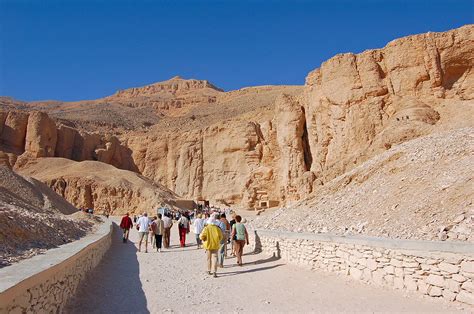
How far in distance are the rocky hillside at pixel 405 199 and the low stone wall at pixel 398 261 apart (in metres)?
2.01

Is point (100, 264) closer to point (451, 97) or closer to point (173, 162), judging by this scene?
point (451, 97)

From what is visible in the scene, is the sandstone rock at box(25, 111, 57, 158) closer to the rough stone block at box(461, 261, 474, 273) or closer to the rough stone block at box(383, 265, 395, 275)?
the rough stone block at box(383, 265, 395, 275)

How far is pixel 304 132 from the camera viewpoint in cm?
4488

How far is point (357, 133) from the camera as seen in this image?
33281 mm

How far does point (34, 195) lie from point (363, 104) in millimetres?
24374

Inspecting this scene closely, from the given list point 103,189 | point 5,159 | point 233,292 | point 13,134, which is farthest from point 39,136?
point 233,292

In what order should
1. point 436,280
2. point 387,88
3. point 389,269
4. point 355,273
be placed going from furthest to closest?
point 387,88, point 355,273, point 389,269, point 436,280

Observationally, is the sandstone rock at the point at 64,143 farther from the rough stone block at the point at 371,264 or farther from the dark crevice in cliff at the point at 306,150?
the rough stone block at the point at 371,264

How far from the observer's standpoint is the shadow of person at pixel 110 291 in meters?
6.99

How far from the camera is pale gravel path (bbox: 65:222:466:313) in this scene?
698cm

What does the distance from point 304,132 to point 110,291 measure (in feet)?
125

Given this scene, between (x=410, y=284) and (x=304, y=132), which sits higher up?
(x=304, y=132)

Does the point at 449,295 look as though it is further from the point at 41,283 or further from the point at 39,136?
the point at 39,136

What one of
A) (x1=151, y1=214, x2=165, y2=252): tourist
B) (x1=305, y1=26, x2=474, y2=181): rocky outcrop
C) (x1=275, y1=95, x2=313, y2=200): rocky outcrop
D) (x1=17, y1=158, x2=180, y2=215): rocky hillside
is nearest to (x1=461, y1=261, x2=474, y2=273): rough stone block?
(x1=151, y1=214, x2=165, y2=252): tourist
